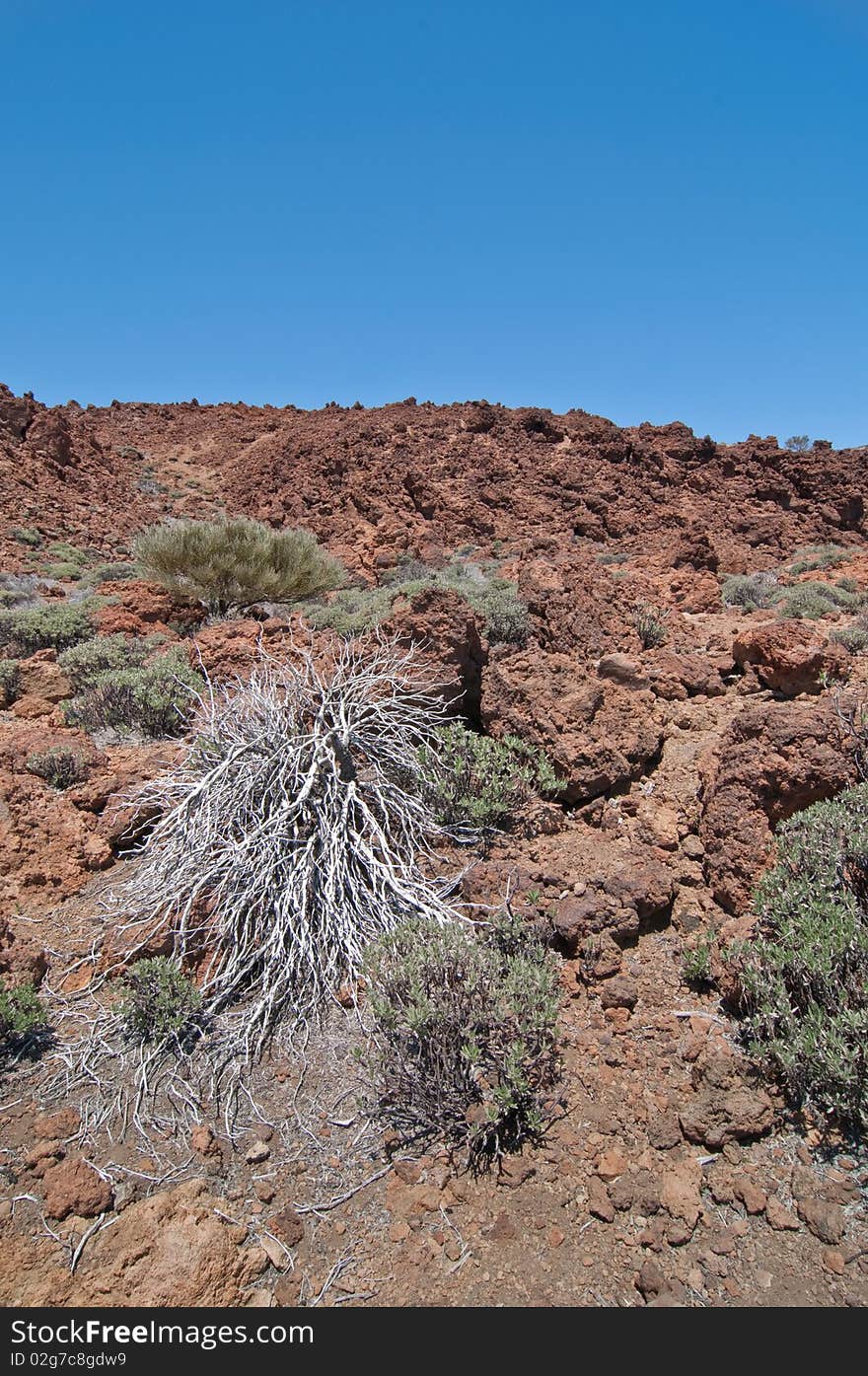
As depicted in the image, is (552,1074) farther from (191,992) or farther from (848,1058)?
(191,992)

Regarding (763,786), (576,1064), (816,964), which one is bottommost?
(576,1064)

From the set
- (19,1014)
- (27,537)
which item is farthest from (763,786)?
(27,537)

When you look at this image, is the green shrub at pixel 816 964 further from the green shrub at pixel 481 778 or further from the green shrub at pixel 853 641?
the green shrub at pixel 853 641

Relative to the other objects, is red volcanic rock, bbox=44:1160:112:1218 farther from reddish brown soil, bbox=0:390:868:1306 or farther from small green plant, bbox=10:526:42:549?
small green plant, bbox=10:526:42:549

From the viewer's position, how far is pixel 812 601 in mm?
6859

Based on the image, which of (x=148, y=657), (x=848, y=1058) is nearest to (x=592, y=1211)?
(x=848, y=1058)

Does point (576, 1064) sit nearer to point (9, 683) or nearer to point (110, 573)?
point (9, 683)

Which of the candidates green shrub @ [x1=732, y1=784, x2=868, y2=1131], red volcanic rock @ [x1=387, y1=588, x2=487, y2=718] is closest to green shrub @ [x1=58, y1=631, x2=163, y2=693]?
red volcanic rock @ [x1=387, y1=588, x2=487, y2=718]

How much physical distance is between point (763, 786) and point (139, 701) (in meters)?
3.41

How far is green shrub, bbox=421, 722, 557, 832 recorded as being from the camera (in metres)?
3.25

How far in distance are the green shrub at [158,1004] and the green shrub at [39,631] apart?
449 centimetres

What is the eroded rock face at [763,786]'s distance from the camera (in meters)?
2.72

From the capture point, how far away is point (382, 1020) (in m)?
2.24
